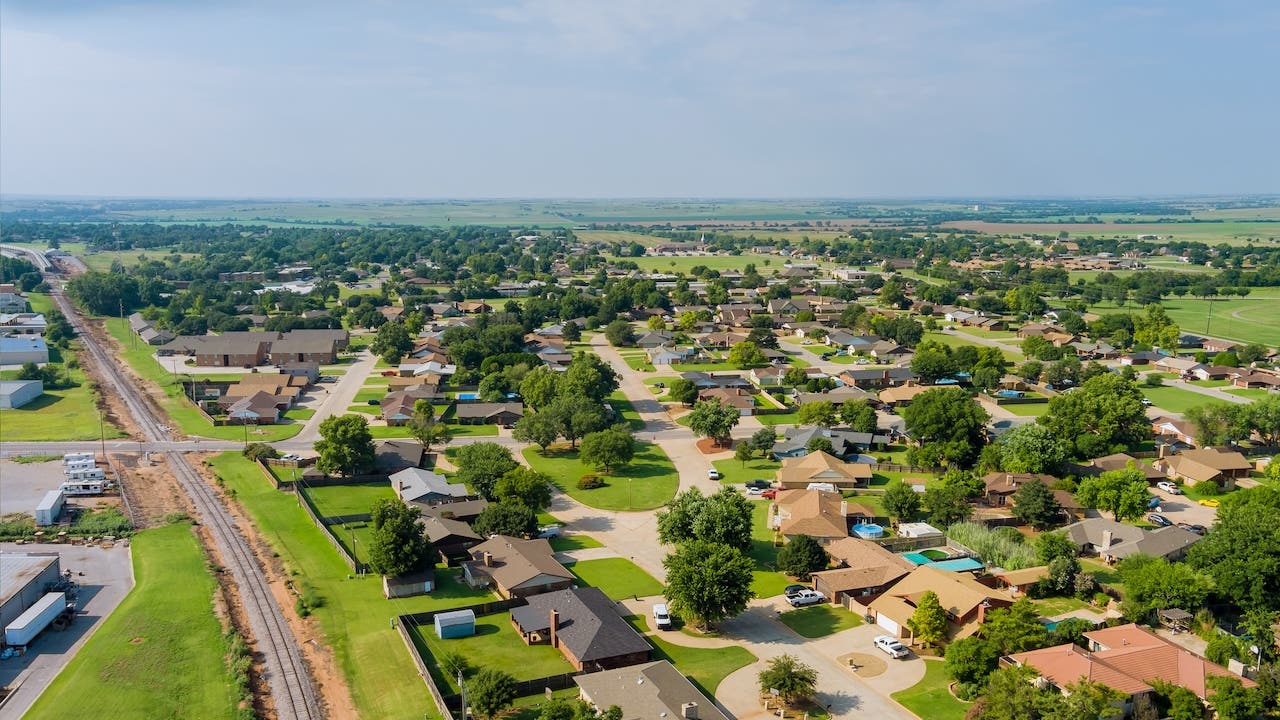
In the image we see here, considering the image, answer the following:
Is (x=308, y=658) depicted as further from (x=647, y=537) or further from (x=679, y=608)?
(x=647, y=537)

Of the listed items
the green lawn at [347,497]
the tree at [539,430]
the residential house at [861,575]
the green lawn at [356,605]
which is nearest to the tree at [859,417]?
the tree at [539,430]

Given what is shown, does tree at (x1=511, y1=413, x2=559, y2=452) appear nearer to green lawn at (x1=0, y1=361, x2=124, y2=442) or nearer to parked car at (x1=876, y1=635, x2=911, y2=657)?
green lawn at (x1=0, y1=361, x2=124, y2=442)

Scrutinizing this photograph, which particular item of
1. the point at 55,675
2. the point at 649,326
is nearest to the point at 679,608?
the point at 55,675

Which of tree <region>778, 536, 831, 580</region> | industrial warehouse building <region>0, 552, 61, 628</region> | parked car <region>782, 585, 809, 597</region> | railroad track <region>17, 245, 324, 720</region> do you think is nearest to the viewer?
railroad track <region>17, 245, 324, 720</region>

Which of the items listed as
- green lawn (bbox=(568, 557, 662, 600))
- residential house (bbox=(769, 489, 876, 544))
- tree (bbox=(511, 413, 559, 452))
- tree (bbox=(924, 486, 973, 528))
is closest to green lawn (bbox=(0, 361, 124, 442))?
tree (bbox=(511, 413, 559, 452))

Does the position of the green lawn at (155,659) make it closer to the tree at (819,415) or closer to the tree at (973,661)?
the tree at (973,661)

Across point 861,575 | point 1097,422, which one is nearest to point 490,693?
point 861,575
